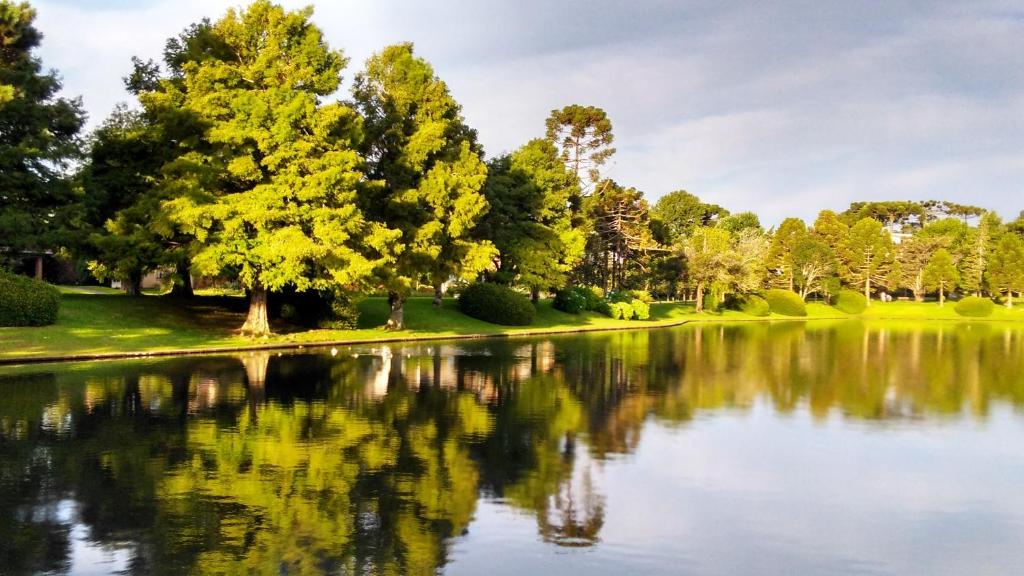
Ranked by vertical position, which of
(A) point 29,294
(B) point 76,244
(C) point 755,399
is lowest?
(C) point 755,399

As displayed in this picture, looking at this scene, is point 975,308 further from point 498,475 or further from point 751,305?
point 498,475

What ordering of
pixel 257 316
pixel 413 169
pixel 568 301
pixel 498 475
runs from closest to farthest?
1. pixel 498 475
2. pixel 257 316
3. pixel 413 169
4. pixel 568 301

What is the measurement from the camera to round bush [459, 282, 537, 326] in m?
44.4

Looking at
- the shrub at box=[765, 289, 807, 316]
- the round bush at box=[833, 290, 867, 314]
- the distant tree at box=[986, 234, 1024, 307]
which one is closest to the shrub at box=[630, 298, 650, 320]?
the shrub at box=[765, 289, 807, 316]

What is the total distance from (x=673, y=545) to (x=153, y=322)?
2918 centimetres

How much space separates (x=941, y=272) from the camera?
9469 centimetres

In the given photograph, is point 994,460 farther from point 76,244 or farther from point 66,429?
point 76,244

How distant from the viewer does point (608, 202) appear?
213ft

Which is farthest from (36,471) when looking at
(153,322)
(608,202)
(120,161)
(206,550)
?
(608,202)

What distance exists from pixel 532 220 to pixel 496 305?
452 inches

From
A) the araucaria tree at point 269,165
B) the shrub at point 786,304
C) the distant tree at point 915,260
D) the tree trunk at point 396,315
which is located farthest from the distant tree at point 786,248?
the araucaria tree at point 269,165

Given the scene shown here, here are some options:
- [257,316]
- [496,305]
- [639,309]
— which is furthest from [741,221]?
[257,316]

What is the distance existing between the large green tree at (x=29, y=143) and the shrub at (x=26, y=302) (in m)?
2.00

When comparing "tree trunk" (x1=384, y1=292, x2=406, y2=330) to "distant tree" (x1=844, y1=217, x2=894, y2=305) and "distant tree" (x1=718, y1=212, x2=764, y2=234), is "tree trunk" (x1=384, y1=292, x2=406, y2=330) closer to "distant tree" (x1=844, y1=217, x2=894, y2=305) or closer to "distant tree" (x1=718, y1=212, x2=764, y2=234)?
"distant tree" (x1=844, y1=217, x2=894, y2=305)
